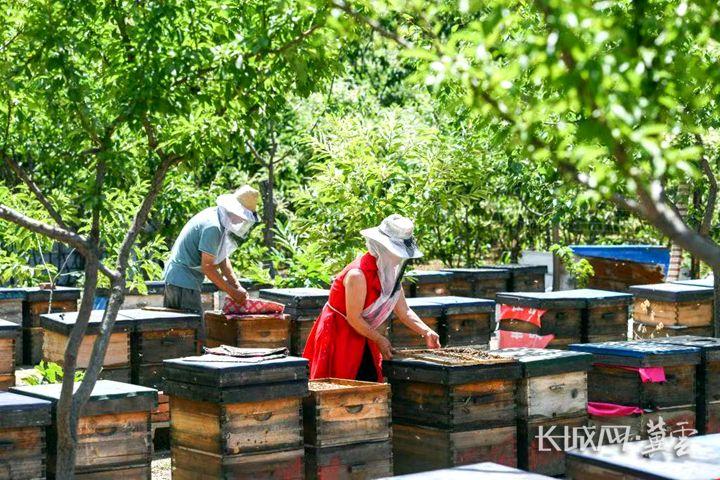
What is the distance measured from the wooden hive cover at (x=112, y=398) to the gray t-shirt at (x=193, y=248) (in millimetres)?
2373

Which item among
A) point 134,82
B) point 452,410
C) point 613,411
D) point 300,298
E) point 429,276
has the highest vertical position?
point 134,82

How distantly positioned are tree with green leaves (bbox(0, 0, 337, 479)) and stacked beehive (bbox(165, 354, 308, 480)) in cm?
91

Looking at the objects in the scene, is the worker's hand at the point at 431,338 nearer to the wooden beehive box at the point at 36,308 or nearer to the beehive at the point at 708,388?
the beehive at the point at 708,388

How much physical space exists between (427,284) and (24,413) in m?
7.56

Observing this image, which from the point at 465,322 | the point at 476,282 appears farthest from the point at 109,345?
the point at 476,282

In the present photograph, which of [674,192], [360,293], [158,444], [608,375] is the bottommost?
[158,444]

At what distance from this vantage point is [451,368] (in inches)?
283

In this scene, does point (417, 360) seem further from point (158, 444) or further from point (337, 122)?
point (337, 122)

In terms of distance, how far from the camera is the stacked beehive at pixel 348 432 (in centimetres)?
692

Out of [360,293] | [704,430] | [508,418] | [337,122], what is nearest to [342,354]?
[360,293]

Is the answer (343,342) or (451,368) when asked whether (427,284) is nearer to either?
(343,342)

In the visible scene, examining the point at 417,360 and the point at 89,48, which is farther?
the point at 417,360

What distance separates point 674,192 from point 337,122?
21.2 ft

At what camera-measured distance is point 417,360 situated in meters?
7.48
